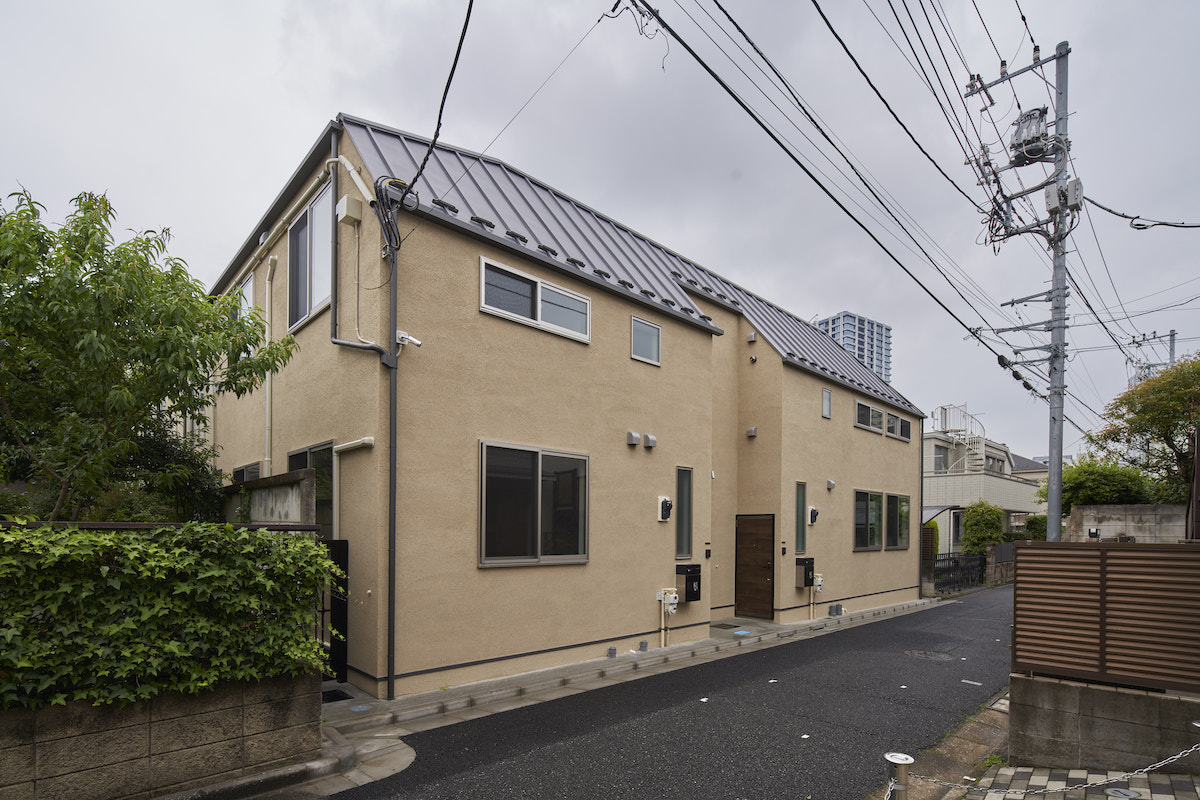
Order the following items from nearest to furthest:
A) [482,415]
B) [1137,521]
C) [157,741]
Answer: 1. [157,741]
2. [482,415]
3. [1137,521]

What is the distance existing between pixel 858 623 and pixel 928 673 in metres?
4.88

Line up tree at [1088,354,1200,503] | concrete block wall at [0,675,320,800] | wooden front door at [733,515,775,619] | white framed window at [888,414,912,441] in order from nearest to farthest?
concrete block wall at [0,675,320,800] < wooden front door at [733,515,775,619] < tree at [1088,354,1200,503] < white framed window at [888,414,912,441]

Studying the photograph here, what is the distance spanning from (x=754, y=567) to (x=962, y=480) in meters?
21.5

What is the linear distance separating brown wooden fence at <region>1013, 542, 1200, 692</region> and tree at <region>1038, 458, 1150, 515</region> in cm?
1466

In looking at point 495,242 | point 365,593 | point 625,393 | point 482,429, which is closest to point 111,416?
point 365,593

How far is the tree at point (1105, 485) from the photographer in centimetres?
1664

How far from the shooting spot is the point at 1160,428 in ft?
50.1

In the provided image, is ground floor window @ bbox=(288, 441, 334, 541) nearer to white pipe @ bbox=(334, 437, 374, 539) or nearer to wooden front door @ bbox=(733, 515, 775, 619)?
white pipe @ bbox=(334, 437, 374, 539)

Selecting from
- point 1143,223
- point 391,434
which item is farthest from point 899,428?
point 391,434

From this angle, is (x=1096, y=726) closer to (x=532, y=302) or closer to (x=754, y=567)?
(x=532, y=302)

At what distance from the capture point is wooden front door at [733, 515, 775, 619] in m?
12.4

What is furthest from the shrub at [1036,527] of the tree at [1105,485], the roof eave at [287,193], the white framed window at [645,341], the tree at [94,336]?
the tree at [94,336]

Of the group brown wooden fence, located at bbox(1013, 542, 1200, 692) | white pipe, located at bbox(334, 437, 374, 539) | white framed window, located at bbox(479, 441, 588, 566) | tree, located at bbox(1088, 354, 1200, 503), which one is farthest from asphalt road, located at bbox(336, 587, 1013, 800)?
tree, located at bbox(1088, 354, 1200, 503)

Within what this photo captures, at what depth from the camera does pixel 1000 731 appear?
6234 mm
